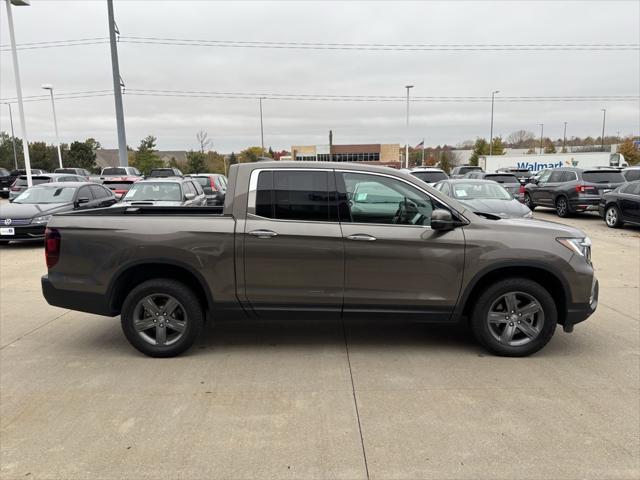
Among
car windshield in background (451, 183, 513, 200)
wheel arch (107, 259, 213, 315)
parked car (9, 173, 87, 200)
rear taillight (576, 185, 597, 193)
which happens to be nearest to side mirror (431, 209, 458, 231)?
wheel arch (107, 259, 213, 315)

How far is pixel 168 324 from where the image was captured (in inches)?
175

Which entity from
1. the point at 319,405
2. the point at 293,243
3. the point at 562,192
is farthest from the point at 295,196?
the point at 562,192

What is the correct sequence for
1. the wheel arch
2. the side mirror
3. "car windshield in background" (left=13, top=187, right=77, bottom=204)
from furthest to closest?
"car windshield in background" (left=13, top=187, right=77, bottom=204)
the wheel arch
the side mirror

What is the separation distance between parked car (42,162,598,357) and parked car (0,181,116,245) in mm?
7220

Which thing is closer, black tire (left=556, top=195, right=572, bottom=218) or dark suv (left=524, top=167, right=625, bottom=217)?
dark suv (left=524, top=167, right=625, bottom=217)

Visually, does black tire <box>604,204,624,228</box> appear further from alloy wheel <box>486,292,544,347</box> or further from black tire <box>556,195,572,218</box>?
alloy wheel <box>486,292,544,347</box>

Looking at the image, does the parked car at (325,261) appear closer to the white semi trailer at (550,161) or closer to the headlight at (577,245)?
the headlight at (577,245)

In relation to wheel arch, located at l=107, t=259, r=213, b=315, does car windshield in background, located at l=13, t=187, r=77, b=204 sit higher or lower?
higher

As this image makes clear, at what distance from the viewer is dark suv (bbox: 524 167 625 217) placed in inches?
629

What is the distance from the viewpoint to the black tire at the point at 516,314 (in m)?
4.34

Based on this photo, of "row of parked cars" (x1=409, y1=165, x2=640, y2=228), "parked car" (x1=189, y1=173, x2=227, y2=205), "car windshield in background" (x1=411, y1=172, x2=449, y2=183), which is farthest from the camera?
"car windshield in background" (x1=411, y1=172, x2=449, y2=183)

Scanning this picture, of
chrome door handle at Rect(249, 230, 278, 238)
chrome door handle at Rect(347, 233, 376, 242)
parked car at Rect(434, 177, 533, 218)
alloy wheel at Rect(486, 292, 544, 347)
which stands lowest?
alloy wheel at Rect(486, 292, 544, 347)

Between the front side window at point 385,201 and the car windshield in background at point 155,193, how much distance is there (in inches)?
325

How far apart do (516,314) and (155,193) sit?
9.71m
